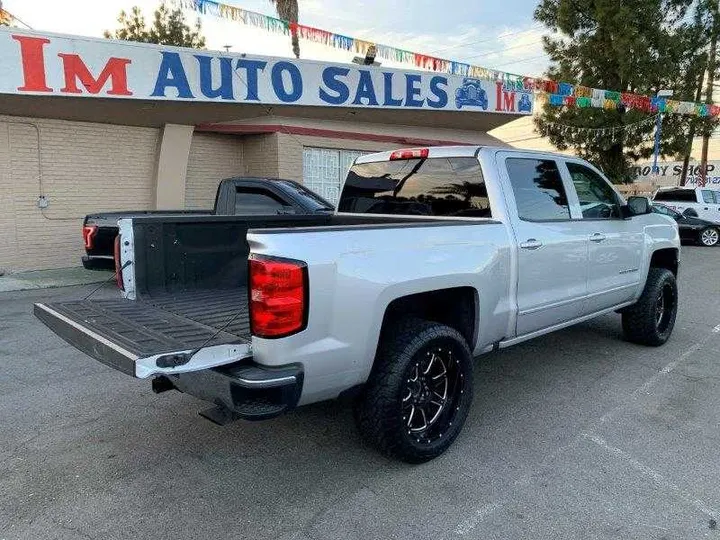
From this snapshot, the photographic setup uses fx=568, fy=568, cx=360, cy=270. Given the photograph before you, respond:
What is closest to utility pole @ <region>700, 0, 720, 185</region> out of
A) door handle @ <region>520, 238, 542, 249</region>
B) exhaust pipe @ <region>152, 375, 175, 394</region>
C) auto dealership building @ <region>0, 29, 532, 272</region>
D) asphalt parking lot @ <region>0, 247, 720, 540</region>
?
auto dealership building @ <region>0, 29, 532, 272</region>

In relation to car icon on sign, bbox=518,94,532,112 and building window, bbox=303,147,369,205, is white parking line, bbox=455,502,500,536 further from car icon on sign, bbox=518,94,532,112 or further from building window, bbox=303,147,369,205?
car icon on sign, bbox=518,94,532,112

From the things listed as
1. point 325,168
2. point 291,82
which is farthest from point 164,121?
point 325,168

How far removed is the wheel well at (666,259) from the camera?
19.6 feet

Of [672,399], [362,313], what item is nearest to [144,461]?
[362,313]

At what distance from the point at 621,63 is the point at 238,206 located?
19.6 m

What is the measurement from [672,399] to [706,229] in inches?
618

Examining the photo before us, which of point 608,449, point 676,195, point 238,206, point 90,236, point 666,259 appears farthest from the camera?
point 676,195

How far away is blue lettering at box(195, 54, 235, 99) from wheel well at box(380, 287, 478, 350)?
8.21 metres

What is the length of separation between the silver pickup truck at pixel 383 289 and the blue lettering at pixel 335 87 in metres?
7.68

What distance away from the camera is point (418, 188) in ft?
14.6

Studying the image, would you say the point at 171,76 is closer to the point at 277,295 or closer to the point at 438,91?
the point at 438,91

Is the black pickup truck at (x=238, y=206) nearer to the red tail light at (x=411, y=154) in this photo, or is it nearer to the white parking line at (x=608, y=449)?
the red tail light at (x=411, y=154)

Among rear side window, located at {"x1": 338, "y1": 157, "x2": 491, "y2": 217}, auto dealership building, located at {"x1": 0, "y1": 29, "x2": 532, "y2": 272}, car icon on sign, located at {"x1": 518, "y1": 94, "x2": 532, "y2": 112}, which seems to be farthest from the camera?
car icon on sign, located at {"x1": 518, "y1": 94, "x2": 532, "y2": 112}

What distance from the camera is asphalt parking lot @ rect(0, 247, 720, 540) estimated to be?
9.14 ft
